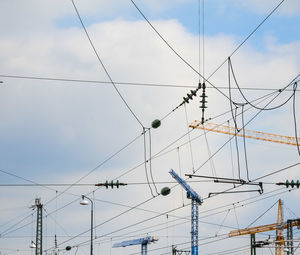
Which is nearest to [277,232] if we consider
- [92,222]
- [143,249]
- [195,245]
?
[195,245]

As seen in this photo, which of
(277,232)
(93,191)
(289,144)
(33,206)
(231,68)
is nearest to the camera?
(231,68)

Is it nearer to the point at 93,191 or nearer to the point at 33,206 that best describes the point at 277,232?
the point at 33,206

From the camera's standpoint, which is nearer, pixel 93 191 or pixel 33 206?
pixel 93 191

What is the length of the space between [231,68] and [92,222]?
30.8m

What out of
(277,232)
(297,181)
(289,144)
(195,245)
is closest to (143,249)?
(195,245)

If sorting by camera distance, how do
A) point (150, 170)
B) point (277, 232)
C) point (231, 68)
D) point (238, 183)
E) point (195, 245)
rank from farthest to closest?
1. point (195, 245)
2. point (277, 232)
3. point (150, 170)
4. point (238, 183)
5. point (231, 68)

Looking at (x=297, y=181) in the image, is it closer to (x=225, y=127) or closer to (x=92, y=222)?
(x=92, y=222)

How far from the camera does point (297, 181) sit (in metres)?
40.5

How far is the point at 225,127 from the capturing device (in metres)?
150

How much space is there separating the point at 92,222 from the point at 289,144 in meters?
102

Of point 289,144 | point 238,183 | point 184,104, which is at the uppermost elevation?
point 289,144

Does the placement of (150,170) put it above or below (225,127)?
below

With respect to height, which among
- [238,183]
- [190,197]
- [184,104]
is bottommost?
[238,183]

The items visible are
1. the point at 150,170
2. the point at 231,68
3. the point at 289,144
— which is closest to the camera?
the point at 231,68
